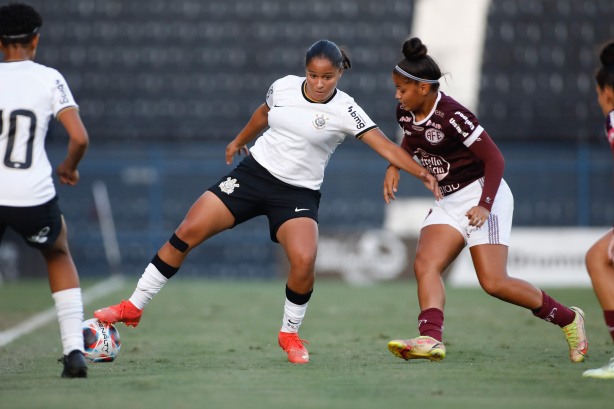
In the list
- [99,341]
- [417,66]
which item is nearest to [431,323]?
[417,66]

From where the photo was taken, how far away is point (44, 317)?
8820 mm

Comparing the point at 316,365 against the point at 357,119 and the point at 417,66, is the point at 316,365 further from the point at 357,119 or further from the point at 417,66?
the point at 417,66

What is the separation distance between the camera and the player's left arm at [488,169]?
507cm

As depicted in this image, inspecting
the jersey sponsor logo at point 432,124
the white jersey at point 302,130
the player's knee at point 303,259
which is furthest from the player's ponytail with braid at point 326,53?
the player's knee at point 303,259

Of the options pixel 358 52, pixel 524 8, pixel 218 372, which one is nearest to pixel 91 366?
pixel 218 372

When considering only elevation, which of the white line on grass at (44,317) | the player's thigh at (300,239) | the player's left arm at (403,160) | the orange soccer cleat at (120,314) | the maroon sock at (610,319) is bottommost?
the white line on grass at (44,317)

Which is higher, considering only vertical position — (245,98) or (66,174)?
(66,174)

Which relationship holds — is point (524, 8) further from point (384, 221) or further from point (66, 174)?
point (66, 174)

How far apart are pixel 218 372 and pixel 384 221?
10656 millimetres

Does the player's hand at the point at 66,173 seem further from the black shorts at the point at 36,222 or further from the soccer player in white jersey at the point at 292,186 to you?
the soccer player in white jersey at the point at 292,186

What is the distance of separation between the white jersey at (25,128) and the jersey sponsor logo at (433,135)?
81.5 inches

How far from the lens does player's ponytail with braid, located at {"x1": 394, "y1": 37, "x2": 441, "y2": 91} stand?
5.12m

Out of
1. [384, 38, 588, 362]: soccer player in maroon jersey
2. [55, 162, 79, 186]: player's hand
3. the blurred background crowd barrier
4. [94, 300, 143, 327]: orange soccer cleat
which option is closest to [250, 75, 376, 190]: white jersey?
[384, 38, 588, 362]: soccer player in maroon jersey

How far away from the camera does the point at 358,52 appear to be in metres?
15.6
